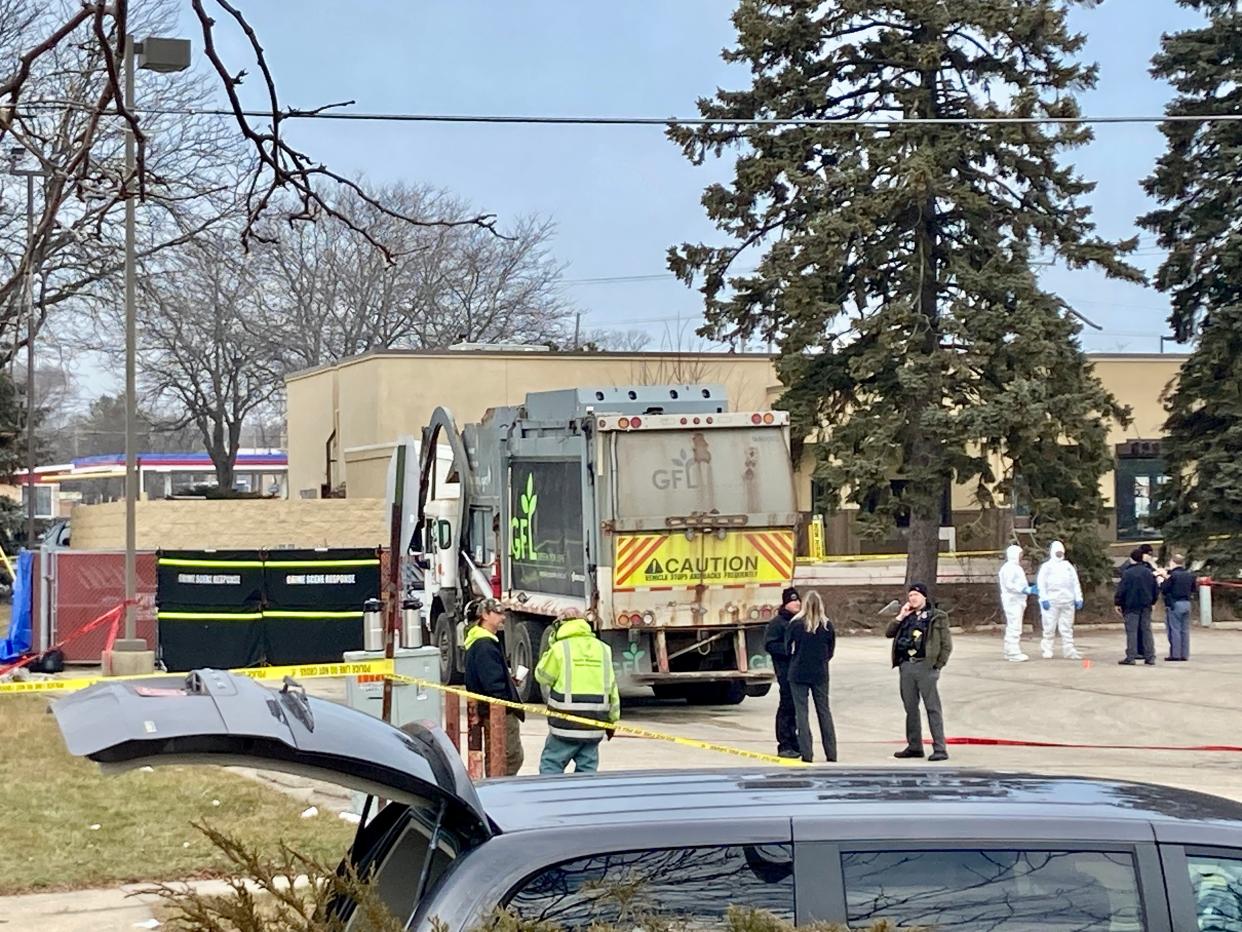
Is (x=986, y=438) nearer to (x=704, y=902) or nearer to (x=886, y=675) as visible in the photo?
(x=886, y=675)

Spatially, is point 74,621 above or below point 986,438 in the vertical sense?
below

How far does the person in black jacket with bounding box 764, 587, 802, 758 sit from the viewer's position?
14.9m

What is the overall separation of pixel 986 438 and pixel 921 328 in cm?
250

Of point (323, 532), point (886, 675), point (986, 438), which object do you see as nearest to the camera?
point (886, 675)

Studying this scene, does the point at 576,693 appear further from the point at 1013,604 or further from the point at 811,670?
the point at 1013,604

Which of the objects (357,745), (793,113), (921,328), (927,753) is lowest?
(927,753)

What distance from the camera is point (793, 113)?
3120 cm

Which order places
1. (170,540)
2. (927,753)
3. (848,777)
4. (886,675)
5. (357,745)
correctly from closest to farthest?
1. (357,745)
2. (848,777)
3. (927,753)
4. (886,675)
5. (170,540)

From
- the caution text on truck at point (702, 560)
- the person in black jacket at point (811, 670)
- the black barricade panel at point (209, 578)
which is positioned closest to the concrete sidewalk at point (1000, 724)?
the person in black jacket at point (811, 670)

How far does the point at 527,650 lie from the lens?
18.5 m

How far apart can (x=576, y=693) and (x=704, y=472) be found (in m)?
6.53

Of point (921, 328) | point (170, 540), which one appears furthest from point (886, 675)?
point (170, 540)

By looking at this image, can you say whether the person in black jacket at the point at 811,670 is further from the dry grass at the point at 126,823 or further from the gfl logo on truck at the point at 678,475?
the dry grass at the point at 126,823

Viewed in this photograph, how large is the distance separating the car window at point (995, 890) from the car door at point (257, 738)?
3.03ft
